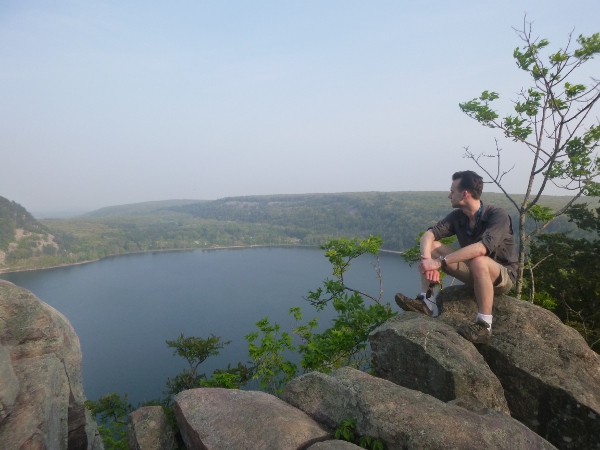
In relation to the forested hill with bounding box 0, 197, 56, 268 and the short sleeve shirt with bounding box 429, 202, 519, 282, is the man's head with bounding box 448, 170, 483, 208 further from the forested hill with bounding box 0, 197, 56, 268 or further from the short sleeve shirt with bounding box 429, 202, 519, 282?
the forested hill with bounding box 0, 197, 56, 268

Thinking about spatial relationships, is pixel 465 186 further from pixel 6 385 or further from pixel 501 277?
pixel 6 385

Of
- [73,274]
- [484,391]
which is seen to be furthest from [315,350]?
[73,274]

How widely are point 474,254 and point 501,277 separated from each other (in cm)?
61

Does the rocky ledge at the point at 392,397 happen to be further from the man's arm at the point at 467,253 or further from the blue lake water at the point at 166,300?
the blue lake water at the point at 166,300

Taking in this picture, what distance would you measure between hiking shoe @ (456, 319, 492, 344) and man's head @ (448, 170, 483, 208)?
5.39 ft

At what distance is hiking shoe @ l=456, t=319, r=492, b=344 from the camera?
4.73 meters

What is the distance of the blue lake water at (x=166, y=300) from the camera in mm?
41750

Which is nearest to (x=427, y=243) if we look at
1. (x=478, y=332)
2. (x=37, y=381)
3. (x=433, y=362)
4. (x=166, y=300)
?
(x=478, y=332)

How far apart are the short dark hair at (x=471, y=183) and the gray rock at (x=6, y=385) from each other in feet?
19.7

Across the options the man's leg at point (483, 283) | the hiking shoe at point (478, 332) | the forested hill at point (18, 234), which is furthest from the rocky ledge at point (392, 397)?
the forested hill at point (18, 234)

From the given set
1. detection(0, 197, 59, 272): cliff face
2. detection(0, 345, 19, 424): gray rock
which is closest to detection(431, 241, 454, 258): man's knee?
detection(0, 345, 19, 424): gray rock

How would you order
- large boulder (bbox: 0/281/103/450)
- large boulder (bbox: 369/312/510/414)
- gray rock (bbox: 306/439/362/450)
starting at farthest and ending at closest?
large boulder (bbox: 369/312/510/414), large boulder (bbox: 0/281/103/450), gray rock (bbox: 306/439/362/450)

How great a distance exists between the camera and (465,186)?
5.19 metres

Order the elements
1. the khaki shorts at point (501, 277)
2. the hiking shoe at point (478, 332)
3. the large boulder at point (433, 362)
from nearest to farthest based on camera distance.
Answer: the large boulder at point (433, 362)
the hiking shoe at point (478, 332)
the khaki shorts at point (501, 277)
